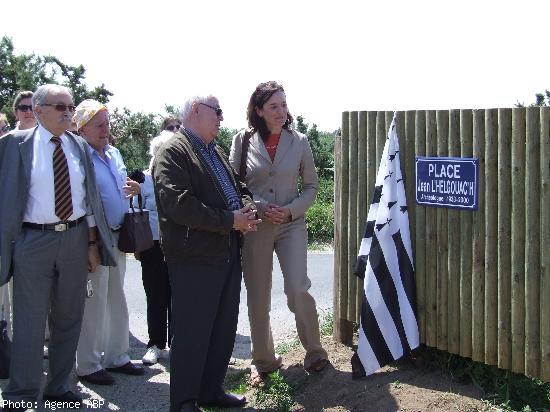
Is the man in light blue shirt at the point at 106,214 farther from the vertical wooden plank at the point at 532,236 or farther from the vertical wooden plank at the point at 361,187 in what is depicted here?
the vertical wooden plank at the point at 532,236

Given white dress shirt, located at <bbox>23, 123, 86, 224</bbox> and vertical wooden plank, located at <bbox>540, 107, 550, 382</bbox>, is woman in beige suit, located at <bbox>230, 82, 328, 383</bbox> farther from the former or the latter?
vertical wooden plank, located at <bbox>540, 107, 550, 382</bbox>

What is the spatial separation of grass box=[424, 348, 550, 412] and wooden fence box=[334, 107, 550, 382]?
0.18 m

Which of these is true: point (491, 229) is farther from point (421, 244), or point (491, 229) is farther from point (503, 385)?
point (503, 385)

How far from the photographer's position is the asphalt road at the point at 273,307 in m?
6.95

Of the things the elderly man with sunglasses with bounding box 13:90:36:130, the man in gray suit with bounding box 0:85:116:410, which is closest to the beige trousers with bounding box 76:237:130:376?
the man in gray suit with bounding box 0:85:116:410

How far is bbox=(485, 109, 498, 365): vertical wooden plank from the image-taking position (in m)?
4.32

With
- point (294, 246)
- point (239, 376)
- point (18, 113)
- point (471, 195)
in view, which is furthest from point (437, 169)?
point (18, 113)

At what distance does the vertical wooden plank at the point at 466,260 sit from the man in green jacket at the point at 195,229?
1.36 m

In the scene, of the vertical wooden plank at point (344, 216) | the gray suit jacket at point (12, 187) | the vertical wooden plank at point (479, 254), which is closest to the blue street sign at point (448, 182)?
the vertical wooden plank at point (479, 254)

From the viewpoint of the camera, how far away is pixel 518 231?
419cm

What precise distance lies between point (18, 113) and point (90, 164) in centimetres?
189

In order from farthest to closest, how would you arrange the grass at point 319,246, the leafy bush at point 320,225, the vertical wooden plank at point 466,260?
the leafy bush at point 320,225 → the grass at point 319,246 → the vertical wooden plank at point 466,260

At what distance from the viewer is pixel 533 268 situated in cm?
412

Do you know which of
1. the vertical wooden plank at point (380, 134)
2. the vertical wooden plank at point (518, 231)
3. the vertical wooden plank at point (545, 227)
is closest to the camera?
the vertical wooden plank at point (545, 227)
